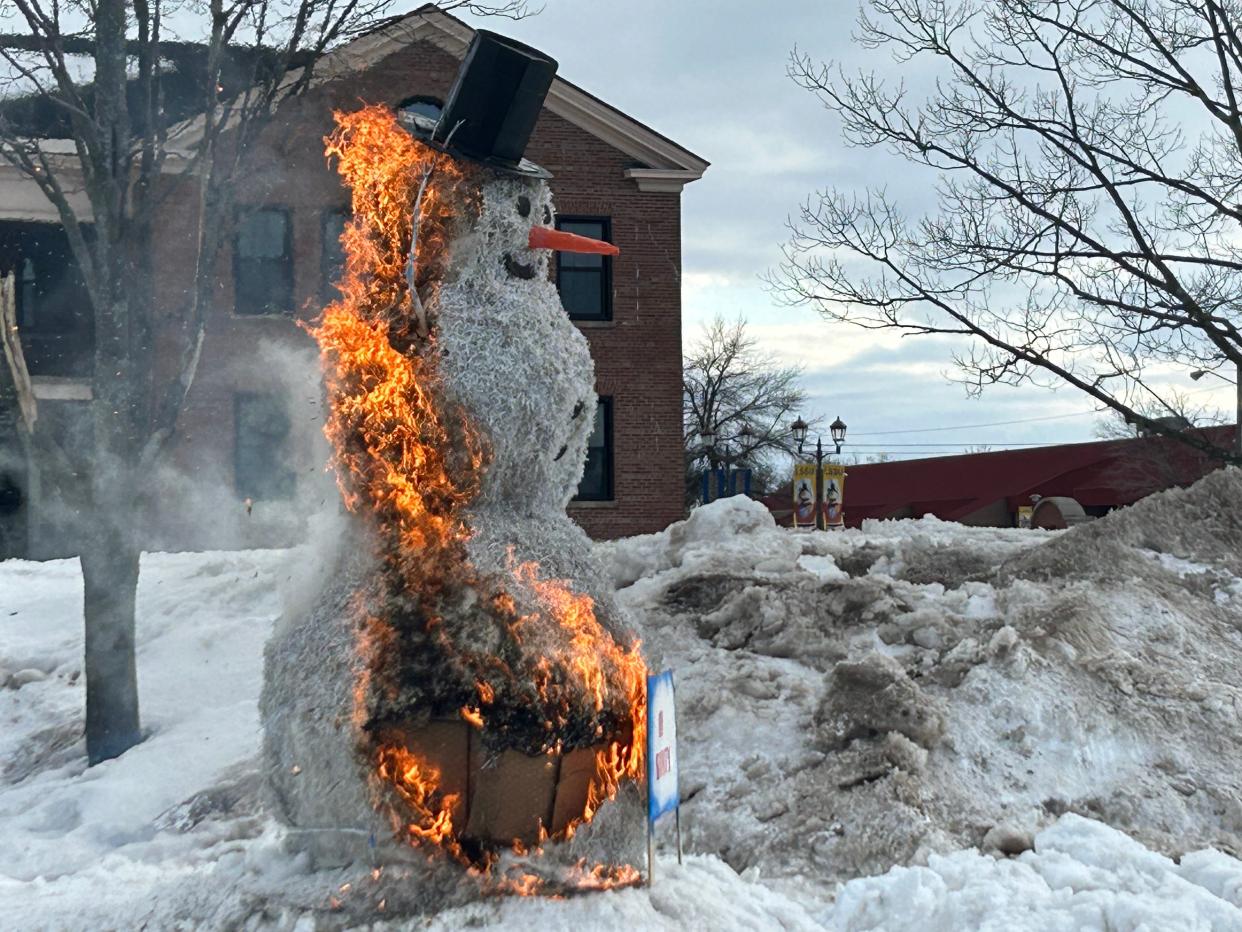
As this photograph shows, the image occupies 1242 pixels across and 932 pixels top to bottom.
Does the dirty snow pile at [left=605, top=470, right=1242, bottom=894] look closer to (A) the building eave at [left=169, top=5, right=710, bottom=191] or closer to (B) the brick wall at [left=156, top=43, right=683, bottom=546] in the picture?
(B) the brick wall at [left=156, top=43, right=683, bottom=546]

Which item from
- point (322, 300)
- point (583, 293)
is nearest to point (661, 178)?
point (583, 293)

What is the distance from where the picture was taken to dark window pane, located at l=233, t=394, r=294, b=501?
15.1m

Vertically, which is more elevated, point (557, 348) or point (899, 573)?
point (557, 348)

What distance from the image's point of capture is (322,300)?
14.8m

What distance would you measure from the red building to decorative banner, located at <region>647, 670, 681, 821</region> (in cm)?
1575

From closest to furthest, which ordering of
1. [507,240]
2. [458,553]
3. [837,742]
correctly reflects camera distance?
[458,553] < [507,240] < [837,742]

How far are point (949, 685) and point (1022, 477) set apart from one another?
1892 centimetres

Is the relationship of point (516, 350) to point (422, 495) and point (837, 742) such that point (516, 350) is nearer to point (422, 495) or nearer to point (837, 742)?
point (422, 495)

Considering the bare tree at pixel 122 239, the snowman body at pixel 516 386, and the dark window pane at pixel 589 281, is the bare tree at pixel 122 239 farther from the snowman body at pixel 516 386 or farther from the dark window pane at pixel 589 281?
the dark window pane at pixel 589 281

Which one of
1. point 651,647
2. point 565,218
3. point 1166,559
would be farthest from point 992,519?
point 651,647

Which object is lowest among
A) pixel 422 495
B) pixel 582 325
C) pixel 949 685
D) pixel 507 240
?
pixel 949 685

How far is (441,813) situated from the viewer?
4.00m

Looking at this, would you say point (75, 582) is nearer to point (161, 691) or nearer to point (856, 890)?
point (161, 691)

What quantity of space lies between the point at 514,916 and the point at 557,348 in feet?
6.86
